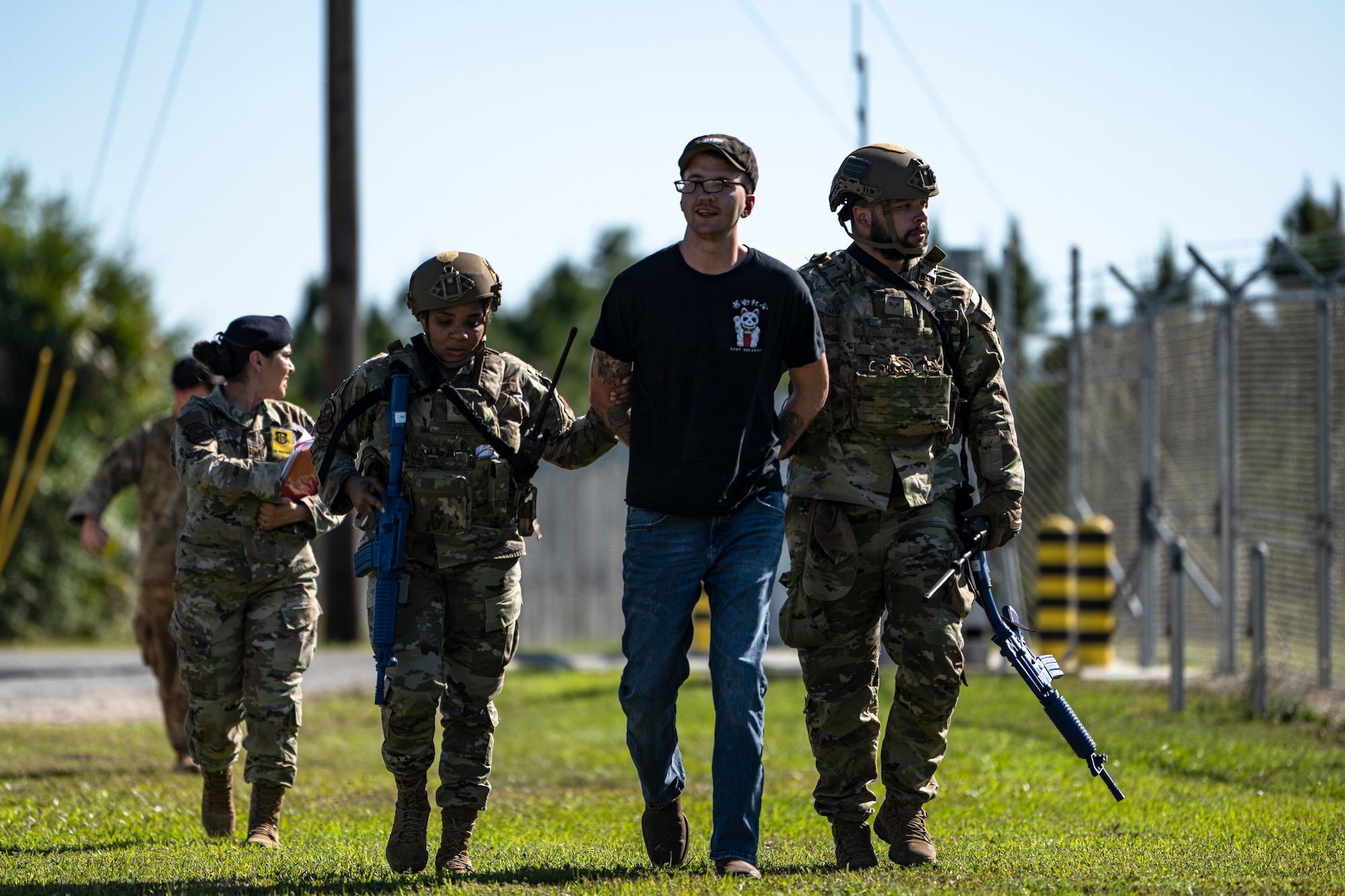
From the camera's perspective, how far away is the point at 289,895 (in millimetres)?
4777

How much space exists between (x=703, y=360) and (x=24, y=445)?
14.8m

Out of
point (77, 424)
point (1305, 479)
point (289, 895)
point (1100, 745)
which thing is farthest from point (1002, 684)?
point (77, 424)

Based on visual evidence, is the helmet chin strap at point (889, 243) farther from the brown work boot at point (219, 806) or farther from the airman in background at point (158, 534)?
the airman in background at point (158, 534)

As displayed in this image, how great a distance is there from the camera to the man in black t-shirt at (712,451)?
16.3 ft

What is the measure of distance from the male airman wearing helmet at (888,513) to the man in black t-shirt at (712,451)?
0.20m

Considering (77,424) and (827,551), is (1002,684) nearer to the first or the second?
(827,551)

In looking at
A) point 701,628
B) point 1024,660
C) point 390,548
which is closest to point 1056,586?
point 701,628

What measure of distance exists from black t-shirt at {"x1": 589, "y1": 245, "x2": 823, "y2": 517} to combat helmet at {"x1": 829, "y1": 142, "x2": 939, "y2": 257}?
Result: 483 millimetres

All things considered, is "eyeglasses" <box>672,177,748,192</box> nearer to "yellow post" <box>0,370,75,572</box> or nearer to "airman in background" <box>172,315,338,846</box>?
"airman in background" <box>172,315,338,846</box>

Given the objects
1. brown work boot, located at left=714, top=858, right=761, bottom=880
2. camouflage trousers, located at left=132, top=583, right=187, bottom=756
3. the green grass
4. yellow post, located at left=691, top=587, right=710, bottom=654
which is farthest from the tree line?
brown work boot, located at left=714, top=858, right=761, bottom=880

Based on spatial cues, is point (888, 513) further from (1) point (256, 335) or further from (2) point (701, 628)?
(2) point (701, 628)

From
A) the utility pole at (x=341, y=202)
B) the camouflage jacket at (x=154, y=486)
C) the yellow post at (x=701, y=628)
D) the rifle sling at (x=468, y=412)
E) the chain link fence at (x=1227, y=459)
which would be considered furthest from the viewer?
the utility pole at (x=341, y=202)

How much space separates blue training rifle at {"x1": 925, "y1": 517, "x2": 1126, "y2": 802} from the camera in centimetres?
504

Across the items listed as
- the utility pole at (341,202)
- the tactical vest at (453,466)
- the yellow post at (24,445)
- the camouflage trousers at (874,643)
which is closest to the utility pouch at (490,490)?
the tactical vest at (453,466)
